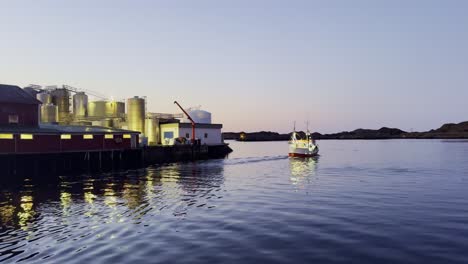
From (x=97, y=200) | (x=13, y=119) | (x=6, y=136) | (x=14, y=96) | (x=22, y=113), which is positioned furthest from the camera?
(x=14, y=96)

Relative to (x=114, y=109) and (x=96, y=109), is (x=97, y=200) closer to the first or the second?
(x=114, y=109)

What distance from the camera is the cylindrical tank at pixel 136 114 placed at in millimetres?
94062

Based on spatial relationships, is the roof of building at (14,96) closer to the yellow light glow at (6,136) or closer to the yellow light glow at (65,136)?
the yellow light glow at (6,136)

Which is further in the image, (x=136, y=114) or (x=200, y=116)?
(x=200, y=116)

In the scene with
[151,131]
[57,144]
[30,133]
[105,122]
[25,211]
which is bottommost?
[25,211]

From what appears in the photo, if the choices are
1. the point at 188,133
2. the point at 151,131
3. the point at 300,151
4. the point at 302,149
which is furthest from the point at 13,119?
the point at 302,149

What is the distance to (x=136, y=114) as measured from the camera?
3711 inches

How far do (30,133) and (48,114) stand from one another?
31001mm

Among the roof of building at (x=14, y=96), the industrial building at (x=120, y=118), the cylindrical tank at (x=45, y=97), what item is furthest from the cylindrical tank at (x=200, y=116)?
the roof of building at (x=14, y=96)

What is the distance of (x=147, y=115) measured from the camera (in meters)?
103

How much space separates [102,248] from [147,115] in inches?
3455

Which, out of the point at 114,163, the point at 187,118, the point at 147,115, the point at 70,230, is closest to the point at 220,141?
the point at 187,118

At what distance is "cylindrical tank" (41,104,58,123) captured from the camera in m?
84.5

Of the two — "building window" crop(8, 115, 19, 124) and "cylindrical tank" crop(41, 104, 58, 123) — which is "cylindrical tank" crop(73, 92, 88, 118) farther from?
"building window" crop(8, 115, 19, 124)
